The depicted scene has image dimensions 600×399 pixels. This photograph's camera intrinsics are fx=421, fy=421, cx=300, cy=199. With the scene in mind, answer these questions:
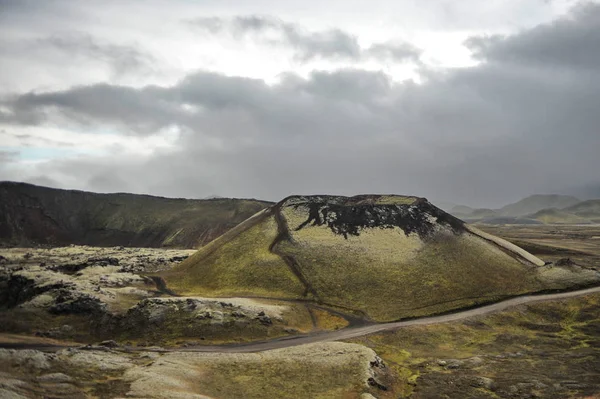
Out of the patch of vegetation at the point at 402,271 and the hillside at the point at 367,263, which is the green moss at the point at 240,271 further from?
the patch of vegetation at the point at 402,271

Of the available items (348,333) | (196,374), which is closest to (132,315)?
(196,374)

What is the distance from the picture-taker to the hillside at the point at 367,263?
10469 cm

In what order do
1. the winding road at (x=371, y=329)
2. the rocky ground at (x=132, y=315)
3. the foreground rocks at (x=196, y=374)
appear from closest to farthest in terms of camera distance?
the foreground rocks at (x=196, y=374) < the winding road at (x=371, y=329) < the rocky ground at (x=132, y=315)

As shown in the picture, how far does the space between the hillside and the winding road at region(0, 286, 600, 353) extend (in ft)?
11.4

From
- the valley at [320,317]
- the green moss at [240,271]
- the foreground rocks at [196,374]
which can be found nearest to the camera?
the foreground rocks at [196,374]

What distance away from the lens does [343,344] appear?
71562mm

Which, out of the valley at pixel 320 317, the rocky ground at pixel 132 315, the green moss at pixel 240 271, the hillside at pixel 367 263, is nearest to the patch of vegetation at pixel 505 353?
the valley at pixel 320 317

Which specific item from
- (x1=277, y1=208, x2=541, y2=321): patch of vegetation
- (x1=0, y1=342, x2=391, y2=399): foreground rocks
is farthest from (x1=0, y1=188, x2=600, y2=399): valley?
(x1=277, y1=208, x2=541, y2=321): patch of vegetation

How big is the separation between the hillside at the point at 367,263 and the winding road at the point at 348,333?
347 cm

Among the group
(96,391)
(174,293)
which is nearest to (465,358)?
(96,391)

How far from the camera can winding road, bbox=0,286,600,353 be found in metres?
71.6

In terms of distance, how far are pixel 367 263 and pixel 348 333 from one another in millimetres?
36500

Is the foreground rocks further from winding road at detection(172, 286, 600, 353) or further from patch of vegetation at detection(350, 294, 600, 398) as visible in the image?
patch of vegetation at detection(350, 294, 600, 398)

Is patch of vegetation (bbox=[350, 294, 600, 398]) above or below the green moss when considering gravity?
below
